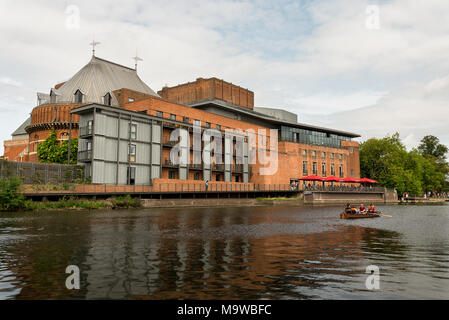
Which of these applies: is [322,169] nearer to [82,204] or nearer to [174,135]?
[174,135]

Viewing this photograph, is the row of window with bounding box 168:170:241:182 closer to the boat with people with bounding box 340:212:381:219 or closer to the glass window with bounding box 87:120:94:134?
the glass window with bounding box 87:120:94:134

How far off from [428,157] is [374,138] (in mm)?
33618

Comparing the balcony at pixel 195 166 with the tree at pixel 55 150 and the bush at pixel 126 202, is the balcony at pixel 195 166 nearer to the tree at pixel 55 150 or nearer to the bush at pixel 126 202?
the bush at pixel 126 202

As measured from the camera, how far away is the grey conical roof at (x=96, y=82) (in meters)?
70.0

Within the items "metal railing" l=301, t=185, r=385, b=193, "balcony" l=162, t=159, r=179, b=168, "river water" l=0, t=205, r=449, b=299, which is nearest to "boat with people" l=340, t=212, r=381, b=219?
"river water" l=0, t=205, r=449, b=299

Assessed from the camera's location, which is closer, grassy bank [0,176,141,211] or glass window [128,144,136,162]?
grassy bank [0,176,141,211]

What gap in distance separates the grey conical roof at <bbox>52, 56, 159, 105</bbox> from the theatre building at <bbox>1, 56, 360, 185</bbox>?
0.19m

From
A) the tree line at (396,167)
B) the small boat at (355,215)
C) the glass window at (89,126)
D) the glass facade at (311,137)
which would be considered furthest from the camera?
the tree line at (396,167)

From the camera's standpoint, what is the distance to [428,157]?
125750mm

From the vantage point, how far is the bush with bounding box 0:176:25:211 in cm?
3366

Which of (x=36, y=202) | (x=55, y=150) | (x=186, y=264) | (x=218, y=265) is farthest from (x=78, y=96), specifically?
(x=218, y=265)

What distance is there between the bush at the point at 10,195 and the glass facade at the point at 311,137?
62750mm

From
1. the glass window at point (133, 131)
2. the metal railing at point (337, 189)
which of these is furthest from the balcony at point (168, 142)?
the metal railing at point (337, 189)
